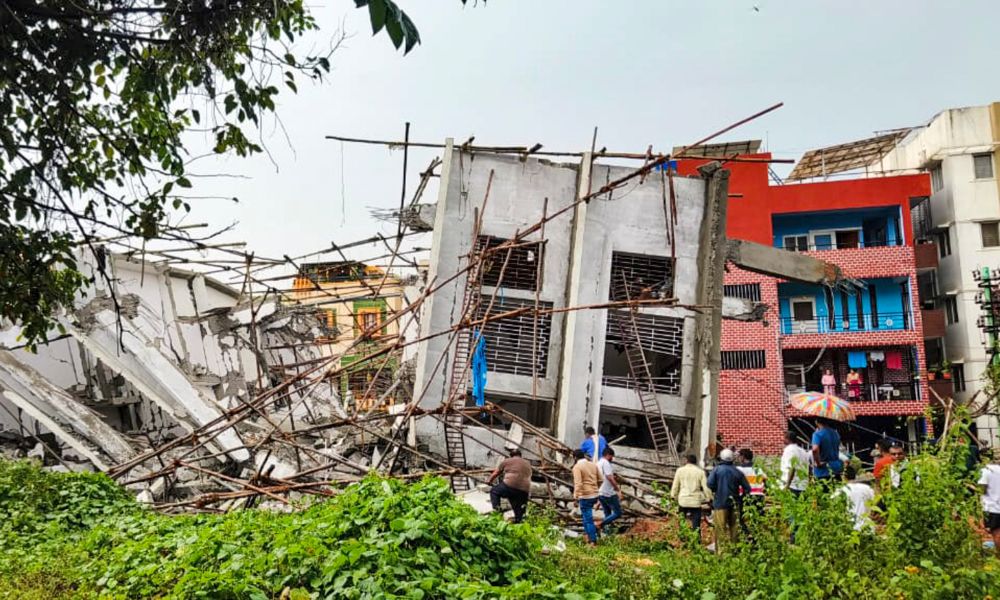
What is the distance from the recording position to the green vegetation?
618cm

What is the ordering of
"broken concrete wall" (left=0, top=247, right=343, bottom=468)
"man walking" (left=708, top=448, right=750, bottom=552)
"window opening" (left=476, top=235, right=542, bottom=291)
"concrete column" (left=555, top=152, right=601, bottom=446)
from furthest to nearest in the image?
"window opening" (left=476, top=235, right=542, bottom=291)
"concrete column" (left=555, top=152, right=601, bottom=446)
"broken concrete wall" (left=0, top=247, right=343, bottom=468)
"man walking" (left=708, top=448, right=750, bottom=552)

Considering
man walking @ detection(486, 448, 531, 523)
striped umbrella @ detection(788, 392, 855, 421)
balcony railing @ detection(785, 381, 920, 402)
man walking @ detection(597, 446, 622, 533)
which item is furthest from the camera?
balcony railing @ detection(785, 381, 920, 402)

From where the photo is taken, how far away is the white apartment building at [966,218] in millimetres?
33094

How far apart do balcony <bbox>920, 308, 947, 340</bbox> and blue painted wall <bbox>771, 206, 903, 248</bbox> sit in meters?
3.24

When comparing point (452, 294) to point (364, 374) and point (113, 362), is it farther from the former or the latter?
point (364, 374)

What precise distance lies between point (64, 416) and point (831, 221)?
2871cm

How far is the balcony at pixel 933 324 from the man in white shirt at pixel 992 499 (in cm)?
2636

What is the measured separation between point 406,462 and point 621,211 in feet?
22.8

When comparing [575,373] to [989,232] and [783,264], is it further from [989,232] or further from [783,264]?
[989,232]

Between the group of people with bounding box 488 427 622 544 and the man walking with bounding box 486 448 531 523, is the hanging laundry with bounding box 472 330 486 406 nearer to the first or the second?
the group of people with bounding box 488 427 622 544

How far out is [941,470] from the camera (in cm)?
684

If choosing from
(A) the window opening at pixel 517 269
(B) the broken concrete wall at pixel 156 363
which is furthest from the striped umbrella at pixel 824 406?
(B) the broken concrete wall at pixel 156 363

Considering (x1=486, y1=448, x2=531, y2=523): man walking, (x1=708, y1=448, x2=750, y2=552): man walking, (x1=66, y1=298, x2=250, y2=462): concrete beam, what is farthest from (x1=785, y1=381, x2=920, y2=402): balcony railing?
(x1=66, y1=298, x2=250, y2=462): concrete beam

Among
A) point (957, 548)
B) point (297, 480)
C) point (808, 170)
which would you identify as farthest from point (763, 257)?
point (808, 170)
